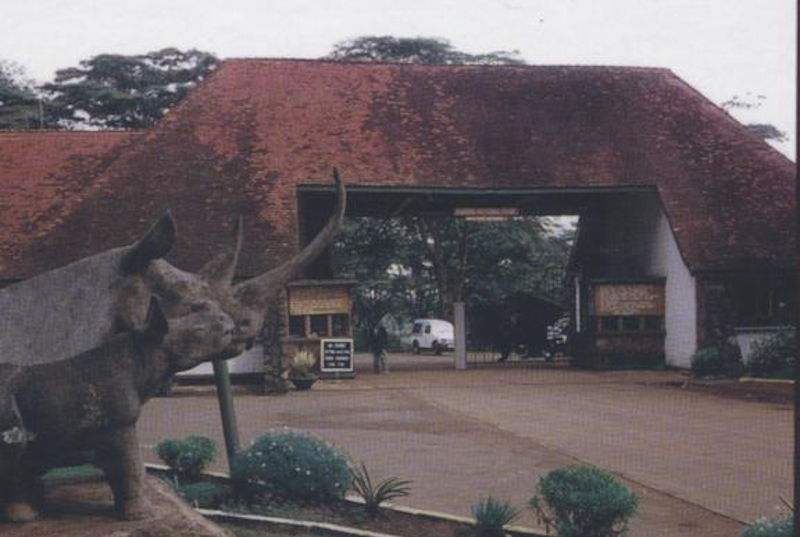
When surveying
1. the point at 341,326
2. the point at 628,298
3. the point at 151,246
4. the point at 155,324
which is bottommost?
the point at 341,326

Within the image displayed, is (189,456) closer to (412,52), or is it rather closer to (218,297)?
(218,297)

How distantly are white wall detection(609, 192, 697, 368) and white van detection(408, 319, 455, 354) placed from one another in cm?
1544

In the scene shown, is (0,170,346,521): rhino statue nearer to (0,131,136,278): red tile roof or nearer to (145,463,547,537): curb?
(145,463,547,537): curb

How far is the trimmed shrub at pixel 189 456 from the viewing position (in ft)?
32.7

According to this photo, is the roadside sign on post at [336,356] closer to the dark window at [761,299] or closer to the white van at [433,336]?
the dark window at [761,299]

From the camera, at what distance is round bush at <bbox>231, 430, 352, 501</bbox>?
8617 millimetres

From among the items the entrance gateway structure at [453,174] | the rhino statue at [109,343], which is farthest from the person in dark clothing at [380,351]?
the rhino statue at [109,343]

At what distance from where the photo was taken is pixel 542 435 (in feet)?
49.1

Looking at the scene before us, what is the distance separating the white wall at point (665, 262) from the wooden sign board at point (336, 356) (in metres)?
8.67

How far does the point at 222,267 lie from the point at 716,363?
1876cm

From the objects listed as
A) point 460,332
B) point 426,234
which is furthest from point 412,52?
point 460,332

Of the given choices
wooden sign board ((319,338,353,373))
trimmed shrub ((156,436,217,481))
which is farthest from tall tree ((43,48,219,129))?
trimmed shrub ((156,436,217,481))

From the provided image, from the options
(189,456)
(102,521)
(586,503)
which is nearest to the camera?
(102,521)

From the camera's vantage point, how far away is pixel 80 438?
568 cm
